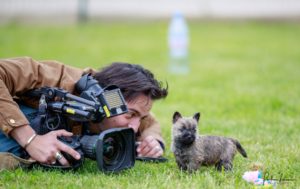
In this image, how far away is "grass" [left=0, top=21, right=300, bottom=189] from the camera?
4.96m

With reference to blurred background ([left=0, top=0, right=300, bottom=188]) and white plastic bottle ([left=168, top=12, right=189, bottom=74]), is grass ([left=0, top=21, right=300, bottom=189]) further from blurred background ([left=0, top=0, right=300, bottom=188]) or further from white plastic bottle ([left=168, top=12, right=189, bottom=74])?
white plastic bottle ([left=168, top=12, right=189, bottom=74])

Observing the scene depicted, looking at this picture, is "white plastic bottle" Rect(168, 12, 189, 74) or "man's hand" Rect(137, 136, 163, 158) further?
"white plastic bottle" Rect(168, 12, 189, 74)

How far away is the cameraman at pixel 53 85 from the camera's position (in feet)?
16.2

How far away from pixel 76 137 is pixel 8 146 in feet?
1.82

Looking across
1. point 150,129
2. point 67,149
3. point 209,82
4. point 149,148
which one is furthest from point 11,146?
point 209,82

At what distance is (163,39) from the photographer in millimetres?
19781

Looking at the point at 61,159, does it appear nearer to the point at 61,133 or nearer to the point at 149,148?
the point at 61,133

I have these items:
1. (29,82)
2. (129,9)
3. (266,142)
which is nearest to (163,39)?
(129,9)

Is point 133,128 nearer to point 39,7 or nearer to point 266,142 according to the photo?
point 266,142

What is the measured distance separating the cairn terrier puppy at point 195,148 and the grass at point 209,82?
108mm

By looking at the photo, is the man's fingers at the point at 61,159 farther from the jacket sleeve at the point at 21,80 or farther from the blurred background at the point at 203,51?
the blurred background at the point at 203,51

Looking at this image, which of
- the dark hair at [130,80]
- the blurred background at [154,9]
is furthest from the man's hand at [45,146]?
the blurred background at [154,9]

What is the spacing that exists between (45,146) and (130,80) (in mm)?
1086

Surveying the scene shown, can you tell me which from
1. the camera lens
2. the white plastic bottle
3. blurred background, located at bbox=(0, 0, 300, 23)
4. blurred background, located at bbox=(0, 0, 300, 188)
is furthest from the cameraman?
blurred background, located at bbox=(0, 0, 300, 23)
